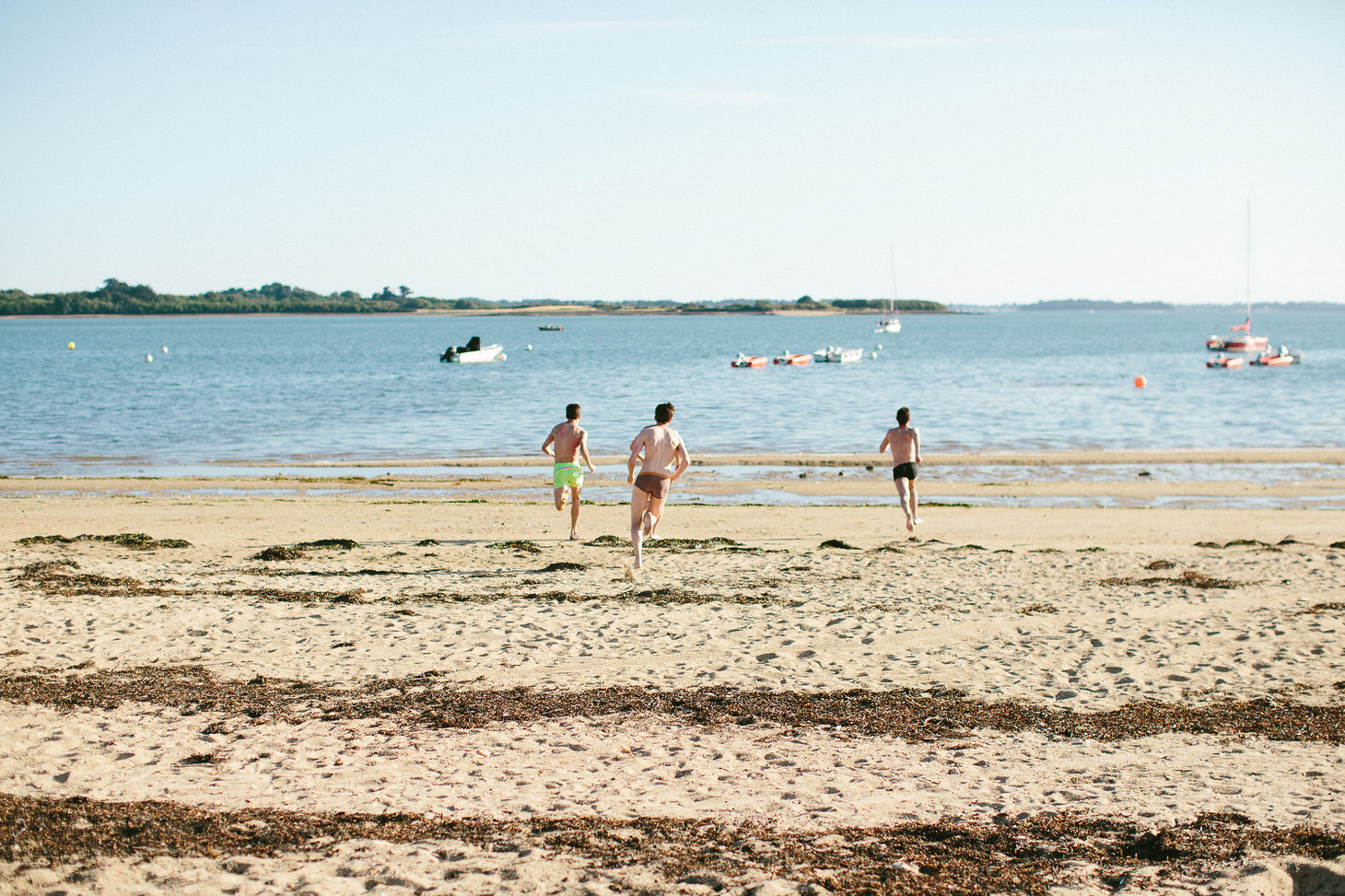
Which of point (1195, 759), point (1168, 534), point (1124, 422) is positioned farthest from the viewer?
point (1124, 422)

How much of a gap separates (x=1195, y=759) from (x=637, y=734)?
3.13 meters

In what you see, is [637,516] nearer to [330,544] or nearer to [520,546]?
[520,546]

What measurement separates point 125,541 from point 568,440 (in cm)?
547

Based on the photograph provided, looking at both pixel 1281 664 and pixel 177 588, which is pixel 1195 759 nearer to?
pixel 1281 664

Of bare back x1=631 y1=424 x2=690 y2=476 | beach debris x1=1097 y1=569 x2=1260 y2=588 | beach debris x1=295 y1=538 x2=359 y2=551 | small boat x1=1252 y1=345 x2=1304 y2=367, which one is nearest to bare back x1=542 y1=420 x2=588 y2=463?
bare back x1=631 y1=424 x2=690 y2=476

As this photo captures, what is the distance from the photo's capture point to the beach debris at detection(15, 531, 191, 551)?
12.5 metres

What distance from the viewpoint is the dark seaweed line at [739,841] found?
4.48m

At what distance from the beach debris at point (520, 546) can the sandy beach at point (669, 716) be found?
8cm

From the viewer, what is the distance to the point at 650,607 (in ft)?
30.9

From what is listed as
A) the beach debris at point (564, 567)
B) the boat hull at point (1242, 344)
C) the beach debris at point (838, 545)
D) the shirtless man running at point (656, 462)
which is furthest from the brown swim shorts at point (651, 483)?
the boat hull at point (1242, 344)

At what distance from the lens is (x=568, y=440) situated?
12.6m

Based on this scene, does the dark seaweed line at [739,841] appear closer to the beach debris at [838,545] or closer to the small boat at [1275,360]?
the beach debris at [838,545]

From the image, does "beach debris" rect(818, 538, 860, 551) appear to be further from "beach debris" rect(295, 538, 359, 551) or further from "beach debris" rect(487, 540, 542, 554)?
"beach debris" rect(295, 538, 359, 551)

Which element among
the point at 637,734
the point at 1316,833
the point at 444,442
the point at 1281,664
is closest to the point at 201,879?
the point at 637,734
